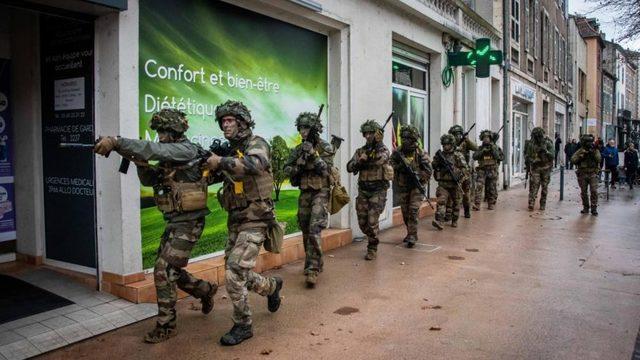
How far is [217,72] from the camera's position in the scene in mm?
5930

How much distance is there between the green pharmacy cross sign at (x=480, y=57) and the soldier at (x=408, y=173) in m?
4.76

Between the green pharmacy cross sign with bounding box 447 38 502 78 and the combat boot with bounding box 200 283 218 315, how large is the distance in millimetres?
8853

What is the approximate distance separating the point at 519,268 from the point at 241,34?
4389 millimetres

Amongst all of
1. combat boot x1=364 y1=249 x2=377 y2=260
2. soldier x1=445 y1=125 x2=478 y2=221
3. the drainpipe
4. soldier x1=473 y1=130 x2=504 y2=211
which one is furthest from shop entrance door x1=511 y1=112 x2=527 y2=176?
combat boot x1=364 y1=249 x2=377 y2=260

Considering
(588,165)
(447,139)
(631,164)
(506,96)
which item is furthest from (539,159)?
(631,164)

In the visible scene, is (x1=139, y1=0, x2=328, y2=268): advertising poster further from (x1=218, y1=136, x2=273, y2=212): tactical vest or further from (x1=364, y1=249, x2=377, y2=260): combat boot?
(x1=218, y1=136, x2=273, y2=212): tactical vest

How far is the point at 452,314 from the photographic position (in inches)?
187

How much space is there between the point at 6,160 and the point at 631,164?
730 inches

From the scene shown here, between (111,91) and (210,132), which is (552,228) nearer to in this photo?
(210,132)

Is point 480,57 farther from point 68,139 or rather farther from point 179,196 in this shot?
point 179,196

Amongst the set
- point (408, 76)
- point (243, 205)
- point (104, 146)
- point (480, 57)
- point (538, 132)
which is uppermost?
point (480, 57)

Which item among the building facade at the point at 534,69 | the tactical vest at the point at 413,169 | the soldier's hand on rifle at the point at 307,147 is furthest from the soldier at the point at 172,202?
the building facade at the point at 534,69

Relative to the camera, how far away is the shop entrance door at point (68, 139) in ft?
16.4

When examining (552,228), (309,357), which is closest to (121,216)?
(309,357)
